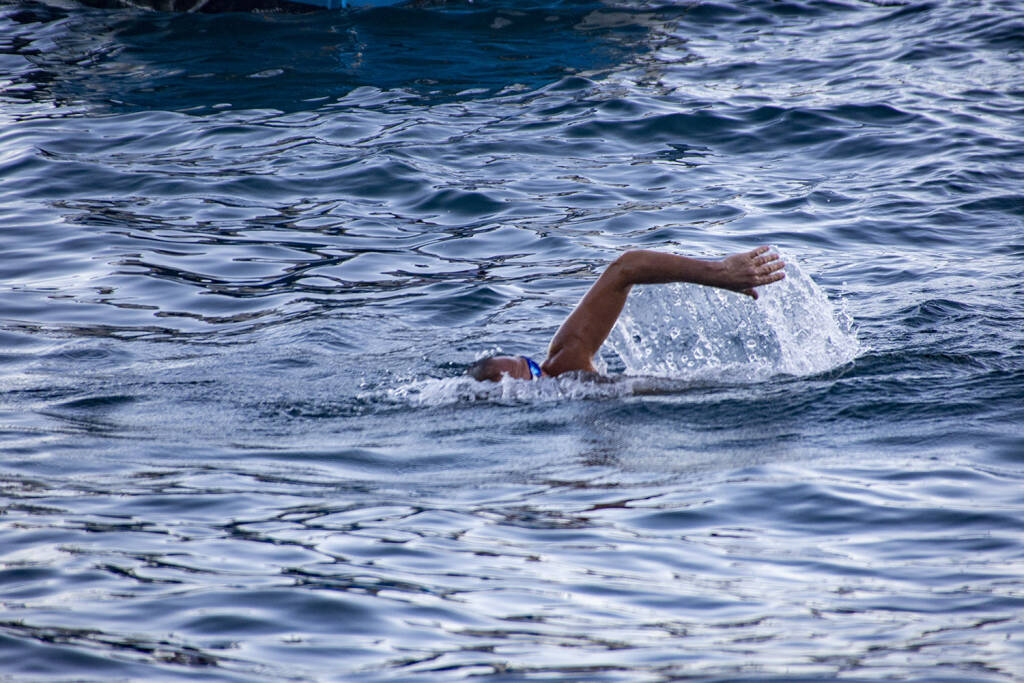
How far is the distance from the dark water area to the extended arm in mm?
233

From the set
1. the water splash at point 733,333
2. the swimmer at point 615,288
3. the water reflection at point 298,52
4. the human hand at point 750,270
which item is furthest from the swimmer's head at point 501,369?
the water reflection at point 298,52

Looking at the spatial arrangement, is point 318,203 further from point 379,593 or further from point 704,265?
point 379,593

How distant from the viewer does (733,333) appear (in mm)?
8562

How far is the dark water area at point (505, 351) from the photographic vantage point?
4.13 meters

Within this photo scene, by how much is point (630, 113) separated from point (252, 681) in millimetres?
11590

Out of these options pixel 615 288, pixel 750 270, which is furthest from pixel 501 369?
pixel 750 270

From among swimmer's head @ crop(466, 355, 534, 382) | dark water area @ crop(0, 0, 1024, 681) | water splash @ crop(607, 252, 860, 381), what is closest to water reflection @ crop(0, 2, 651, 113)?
dark water area @ crop(0, 0, 1024, 681)

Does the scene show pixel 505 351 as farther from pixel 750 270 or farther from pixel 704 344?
pixel 750 270

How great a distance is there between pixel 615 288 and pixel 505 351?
1746 mm

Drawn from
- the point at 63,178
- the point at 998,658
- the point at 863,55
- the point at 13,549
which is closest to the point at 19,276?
the point at 63,178

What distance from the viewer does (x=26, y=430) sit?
6.52 meters

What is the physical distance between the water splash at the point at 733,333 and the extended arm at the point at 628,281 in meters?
0.57

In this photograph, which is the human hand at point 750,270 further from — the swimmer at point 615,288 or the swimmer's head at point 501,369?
the swimmer's head at point 501,369

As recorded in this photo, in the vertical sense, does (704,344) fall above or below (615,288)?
below
